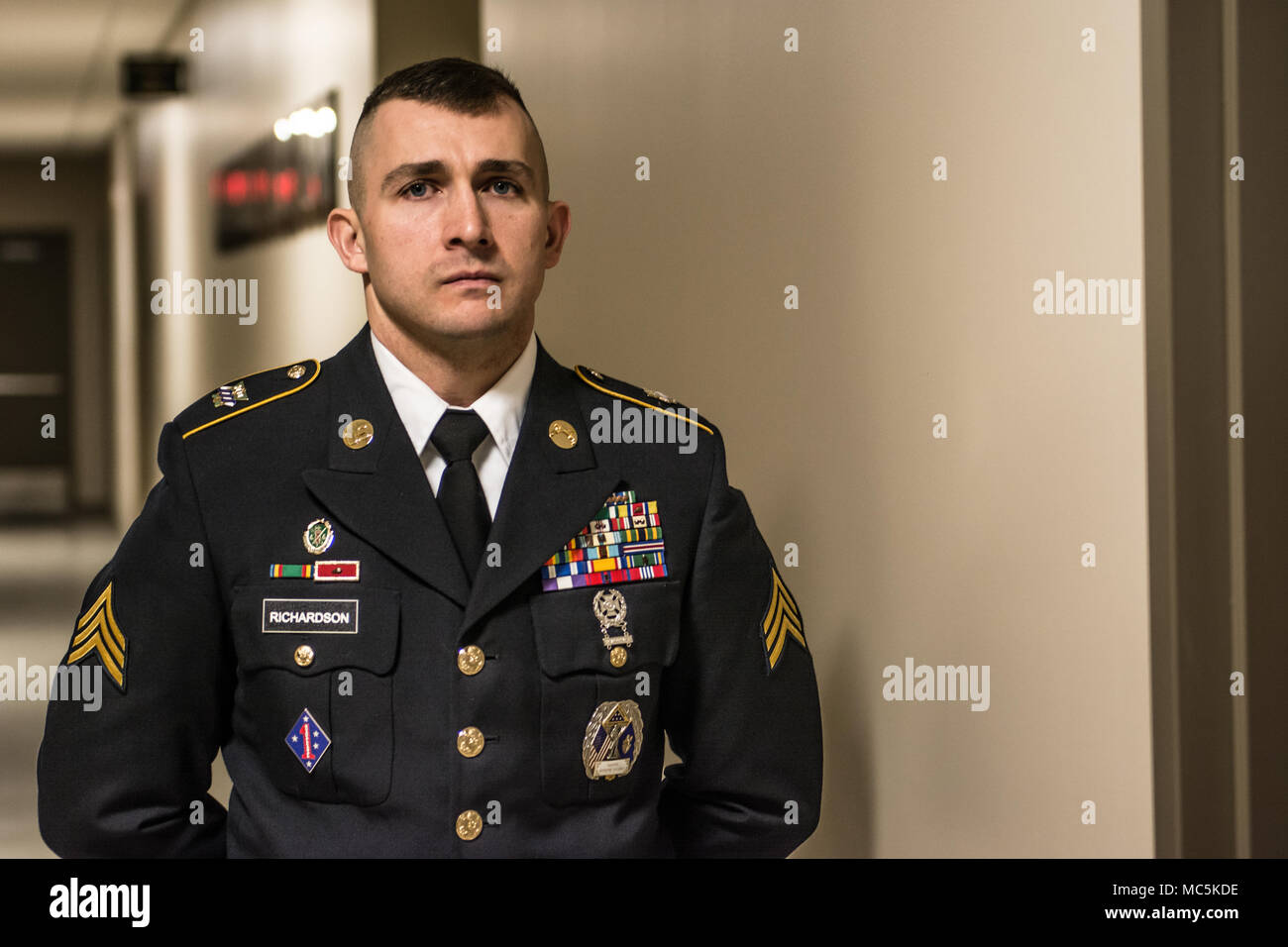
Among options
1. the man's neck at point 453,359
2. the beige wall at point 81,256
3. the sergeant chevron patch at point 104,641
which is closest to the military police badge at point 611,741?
the man's neck at point 453,359

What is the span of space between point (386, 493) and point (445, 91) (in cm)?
36

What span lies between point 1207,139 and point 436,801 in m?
0.83

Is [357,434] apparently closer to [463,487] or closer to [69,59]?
[463,487]

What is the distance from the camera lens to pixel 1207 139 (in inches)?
37.1

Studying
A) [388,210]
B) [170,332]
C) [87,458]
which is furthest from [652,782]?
[87,458]

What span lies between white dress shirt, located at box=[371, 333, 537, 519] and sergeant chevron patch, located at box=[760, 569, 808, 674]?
296 mm

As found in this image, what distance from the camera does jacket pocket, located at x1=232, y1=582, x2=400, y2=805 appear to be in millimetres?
1004

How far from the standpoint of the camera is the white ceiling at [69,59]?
333cm

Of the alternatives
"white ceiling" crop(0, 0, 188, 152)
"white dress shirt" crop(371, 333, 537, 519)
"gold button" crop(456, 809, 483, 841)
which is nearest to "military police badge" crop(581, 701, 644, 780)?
"gold button" crop(456, 809, 483, 841)

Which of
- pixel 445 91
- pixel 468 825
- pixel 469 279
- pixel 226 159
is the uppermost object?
pixel 226 159

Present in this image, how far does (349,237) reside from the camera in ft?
3.59

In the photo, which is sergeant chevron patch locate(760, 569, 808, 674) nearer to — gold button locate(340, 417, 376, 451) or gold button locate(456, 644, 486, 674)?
gold button locate(456, 644, 486, 674)

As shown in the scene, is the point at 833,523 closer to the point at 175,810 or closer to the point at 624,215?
the point at 624,215

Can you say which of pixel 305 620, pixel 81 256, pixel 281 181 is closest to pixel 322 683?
pixel 305 620
